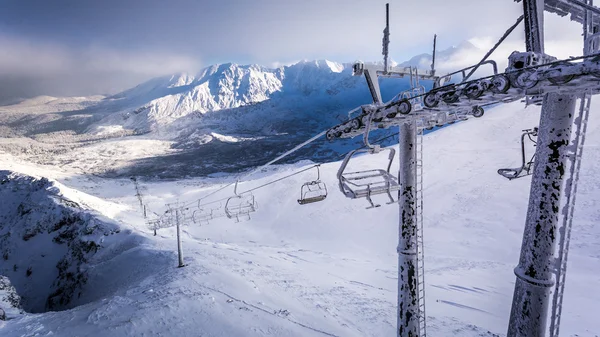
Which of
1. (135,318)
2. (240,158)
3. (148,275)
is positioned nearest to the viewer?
(135,318)

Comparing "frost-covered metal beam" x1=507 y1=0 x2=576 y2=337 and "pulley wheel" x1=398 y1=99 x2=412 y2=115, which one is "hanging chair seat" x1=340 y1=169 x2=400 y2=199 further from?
"frost-covered metal beam" x1=507 y1=0 x2=576 y2=337

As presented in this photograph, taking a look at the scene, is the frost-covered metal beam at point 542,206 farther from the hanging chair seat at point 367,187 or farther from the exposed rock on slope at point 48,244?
the exposed rock on slope at point 48,244

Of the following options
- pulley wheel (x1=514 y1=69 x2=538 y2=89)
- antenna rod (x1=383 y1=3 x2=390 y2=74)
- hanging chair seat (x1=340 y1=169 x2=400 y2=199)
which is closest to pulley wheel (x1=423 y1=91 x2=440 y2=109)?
pulley wheel (x1=514 y1=69 x2=538 y2=89)

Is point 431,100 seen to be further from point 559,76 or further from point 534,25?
point 534,25

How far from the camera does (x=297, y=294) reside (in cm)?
1522

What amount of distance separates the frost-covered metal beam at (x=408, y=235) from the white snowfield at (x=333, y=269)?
4.30 meters

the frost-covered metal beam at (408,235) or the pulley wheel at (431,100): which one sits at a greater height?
the pulley wheel at (431,100)

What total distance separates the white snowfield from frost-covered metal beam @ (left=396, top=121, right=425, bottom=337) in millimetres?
4301

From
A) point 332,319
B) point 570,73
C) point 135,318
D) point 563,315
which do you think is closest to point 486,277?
point 563,315

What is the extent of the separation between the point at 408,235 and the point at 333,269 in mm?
14218

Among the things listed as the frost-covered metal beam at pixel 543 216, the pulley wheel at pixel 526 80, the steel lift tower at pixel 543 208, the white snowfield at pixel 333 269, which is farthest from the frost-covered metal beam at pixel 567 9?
the white snowfield at pixel 333 269

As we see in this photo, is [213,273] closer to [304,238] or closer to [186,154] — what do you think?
[304,238]

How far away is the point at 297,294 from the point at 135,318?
7.94 meters

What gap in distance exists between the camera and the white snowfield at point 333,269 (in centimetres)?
1121
